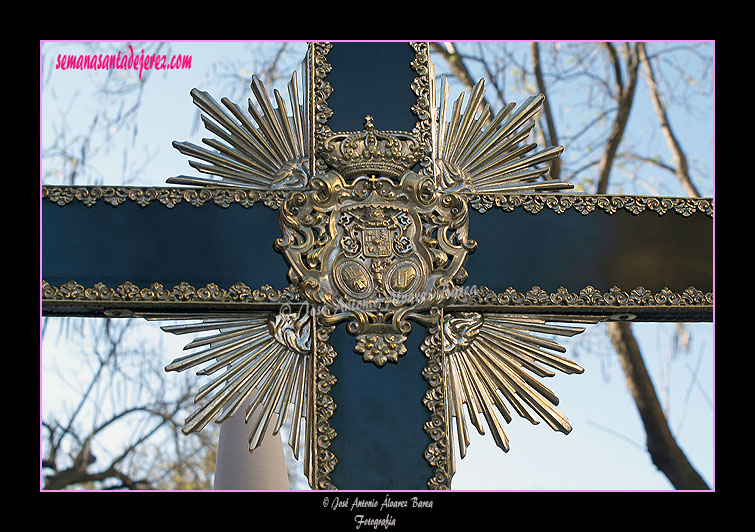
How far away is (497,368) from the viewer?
2.28 metres

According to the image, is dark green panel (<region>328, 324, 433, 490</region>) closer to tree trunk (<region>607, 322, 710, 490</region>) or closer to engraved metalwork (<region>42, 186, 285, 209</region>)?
engraved metalwork (<region>42, 186, 285, 209</region>)

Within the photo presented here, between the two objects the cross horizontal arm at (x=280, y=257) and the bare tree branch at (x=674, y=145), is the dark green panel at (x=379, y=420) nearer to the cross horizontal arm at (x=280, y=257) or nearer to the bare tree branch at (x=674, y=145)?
the cross horizontal arm at (x=280, y=257)

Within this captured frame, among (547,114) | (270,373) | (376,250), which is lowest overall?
(270,373)

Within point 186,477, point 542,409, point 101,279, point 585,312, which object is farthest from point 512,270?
point 186,477

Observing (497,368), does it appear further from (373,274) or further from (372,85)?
(372,85)

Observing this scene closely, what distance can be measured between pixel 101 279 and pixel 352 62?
0.85m

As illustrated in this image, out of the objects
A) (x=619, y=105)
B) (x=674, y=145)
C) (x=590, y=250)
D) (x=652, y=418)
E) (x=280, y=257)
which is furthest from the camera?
(x=619, y=105)

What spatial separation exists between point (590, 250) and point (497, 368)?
411mm

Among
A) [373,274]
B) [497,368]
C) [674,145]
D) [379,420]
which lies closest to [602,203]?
[497,368]

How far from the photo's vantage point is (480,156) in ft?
8.07

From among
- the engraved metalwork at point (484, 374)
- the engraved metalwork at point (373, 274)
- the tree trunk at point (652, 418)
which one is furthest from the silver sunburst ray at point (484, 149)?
the tree trunk at point (652, 418)

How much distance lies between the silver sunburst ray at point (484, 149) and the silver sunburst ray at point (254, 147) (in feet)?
1.16

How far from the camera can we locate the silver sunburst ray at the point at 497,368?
7.36ft
